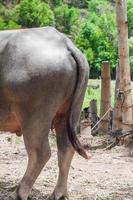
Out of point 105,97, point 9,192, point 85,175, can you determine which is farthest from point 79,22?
point 9,192

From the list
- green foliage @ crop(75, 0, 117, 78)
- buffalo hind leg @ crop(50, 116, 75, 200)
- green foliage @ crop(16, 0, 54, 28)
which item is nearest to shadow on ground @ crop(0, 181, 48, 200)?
buffalo hind leg @ crop(50, 116, 75, 200)

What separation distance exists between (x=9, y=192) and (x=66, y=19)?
74.2 ft

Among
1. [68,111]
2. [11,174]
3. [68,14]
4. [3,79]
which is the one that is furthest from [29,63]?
[68,14]

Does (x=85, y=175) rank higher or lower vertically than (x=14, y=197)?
lower

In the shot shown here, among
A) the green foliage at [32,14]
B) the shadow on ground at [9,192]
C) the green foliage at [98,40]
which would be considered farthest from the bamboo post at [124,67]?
the green foliage at [32,14]

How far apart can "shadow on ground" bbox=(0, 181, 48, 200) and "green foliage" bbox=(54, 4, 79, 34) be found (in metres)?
21.8

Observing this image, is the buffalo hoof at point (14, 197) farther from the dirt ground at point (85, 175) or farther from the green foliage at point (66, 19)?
the green foliage at point (66, 19)

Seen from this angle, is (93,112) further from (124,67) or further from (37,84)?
(37,84)

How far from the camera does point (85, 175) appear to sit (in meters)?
5.30

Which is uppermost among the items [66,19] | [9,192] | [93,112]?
[9,192]

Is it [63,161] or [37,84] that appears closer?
[37,84]

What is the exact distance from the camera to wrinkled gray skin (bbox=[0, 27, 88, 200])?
410 centimetres

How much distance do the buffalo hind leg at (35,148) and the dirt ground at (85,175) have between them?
31 cm

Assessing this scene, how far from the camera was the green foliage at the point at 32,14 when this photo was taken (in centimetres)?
2438
